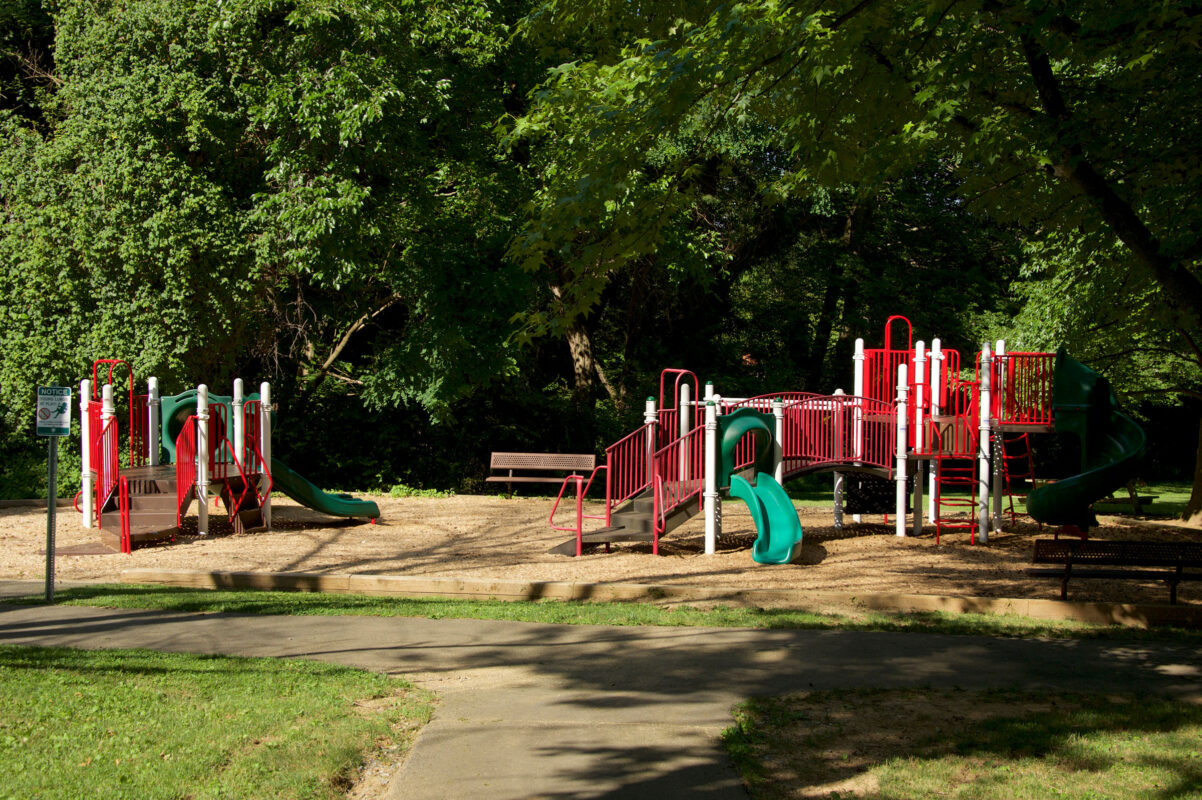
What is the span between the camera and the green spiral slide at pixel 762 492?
12.3 m

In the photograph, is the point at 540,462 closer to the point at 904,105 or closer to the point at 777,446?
the point at 777,446

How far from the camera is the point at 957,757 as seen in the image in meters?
5.20

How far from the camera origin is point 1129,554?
955 centimetres

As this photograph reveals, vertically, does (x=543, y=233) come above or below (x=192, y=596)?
above

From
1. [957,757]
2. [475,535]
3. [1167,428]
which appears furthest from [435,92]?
[1167,428]

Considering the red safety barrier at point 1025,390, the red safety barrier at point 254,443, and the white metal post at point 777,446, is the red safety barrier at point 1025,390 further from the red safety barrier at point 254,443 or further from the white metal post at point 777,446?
the red safety barrier at point 254,443

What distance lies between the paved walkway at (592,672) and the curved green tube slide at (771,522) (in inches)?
156

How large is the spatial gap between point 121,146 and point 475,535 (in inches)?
410

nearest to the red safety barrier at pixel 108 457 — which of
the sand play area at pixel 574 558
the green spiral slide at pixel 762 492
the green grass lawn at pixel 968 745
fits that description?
the sand play area at pixel 574 558

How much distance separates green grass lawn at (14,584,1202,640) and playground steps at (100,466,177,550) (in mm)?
3668

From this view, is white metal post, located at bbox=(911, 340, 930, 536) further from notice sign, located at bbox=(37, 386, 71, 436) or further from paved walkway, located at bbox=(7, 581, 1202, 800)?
notice sign, located at bbox=(37, 386, 71, 436)

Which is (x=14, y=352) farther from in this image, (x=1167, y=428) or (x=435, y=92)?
(x=1167, y=428)

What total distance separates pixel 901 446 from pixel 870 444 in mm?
600

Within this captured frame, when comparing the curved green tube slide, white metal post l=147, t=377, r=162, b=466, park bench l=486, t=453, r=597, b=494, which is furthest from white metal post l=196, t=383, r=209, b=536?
the curved green tube slide
